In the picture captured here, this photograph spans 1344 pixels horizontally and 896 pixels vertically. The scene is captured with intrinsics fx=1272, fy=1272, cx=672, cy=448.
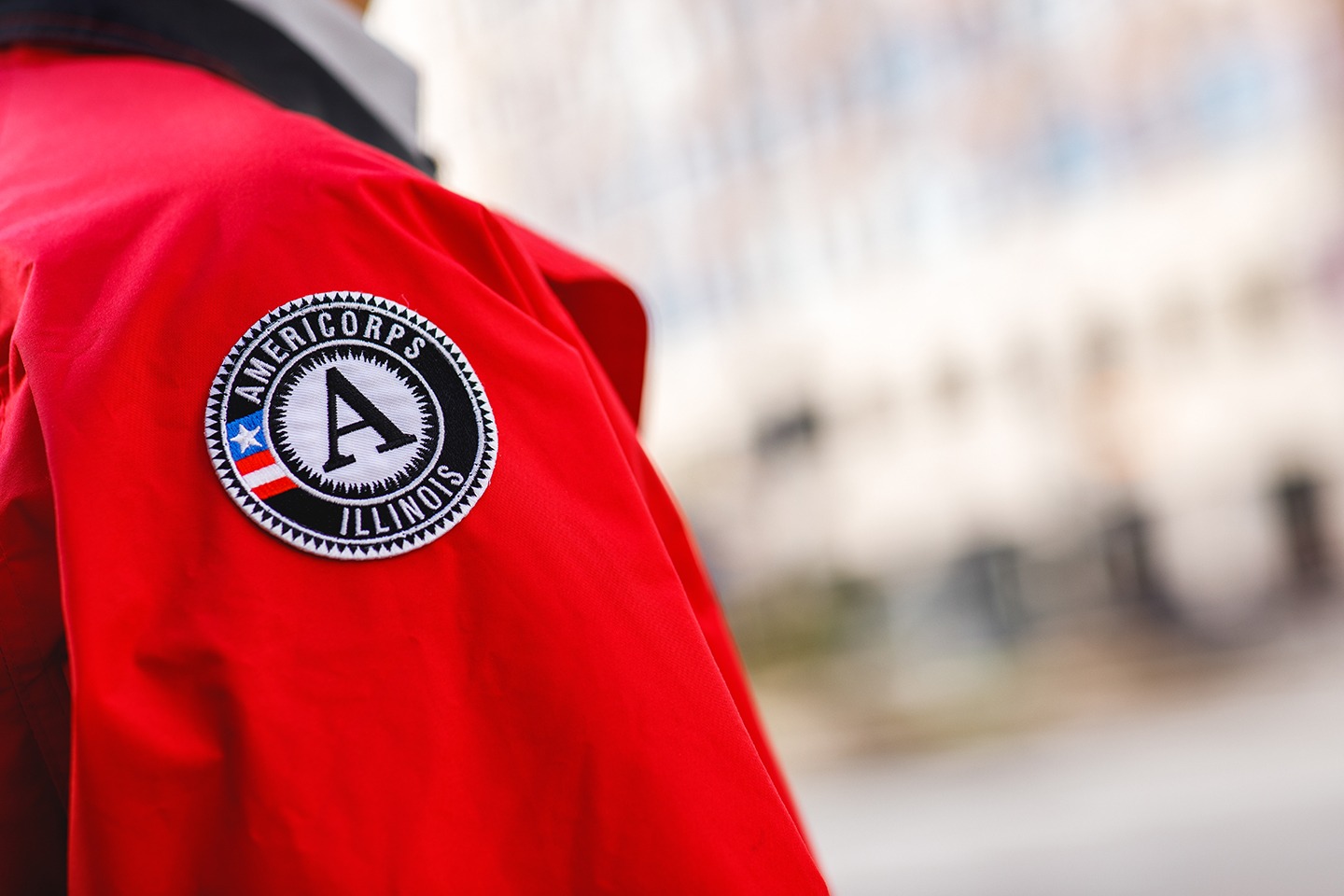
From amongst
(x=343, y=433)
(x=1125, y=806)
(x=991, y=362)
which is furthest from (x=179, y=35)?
(x=991, y=362)

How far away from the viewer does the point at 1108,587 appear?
1984 centimetres

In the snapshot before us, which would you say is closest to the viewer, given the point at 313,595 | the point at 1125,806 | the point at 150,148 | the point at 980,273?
the point at 313,595

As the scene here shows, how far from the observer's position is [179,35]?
3.52 feet

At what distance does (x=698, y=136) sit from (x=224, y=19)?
25.9 meters

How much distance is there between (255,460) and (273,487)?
0.02m

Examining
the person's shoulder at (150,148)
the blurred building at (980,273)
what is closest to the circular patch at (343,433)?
the person's shoulder at (150,148)

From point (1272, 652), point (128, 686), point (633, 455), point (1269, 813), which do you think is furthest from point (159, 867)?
point (1272, 652)

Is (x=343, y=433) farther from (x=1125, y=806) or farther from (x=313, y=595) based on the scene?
(x=1125, y=806)

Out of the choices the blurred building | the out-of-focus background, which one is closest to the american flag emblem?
the out-of-focus background

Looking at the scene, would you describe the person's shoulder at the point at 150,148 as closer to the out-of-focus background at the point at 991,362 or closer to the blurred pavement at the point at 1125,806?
the blurred pavement at the point at 1125,806

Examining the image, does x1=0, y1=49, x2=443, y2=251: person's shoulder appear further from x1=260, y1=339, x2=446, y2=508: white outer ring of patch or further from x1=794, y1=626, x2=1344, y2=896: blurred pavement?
x1=794, y1=626, x2=1344, y2=896: blurred pavement

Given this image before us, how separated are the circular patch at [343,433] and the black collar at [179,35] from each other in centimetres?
42

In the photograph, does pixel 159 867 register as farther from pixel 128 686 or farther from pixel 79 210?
pixel 79 210

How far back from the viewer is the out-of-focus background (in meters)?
15.1
